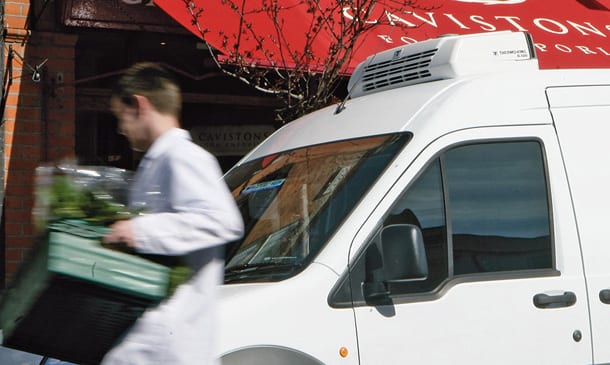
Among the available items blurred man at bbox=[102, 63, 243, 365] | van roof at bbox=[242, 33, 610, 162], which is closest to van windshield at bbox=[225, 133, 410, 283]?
van roof at bbox=[242, 33, 610, 162]

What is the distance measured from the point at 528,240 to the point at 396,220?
699 mm

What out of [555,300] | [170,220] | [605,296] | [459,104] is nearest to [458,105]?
[459,104]

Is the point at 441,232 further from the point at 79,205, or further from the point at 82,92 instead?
the point at 82,92

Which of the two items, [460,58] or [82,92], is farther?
[82,92]

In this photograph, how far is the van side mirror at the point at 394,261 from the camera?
394cm

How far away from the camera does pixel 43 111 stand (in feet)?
30.7

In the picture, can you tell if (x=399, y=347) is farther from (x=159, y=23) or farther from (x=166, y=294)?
(x=159, y=23)

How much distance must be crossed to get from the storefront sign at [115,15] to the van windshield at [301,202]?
5.12 m

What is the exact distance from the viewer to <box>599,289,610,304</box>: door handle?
14.6 ft

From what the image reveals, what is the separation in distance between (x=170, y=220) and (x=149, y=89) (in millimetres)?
480

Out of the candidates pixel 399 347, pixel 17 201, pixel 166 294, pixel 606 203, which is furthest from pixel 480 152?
pixel 17 201

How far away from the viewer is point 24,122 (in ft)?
30.2

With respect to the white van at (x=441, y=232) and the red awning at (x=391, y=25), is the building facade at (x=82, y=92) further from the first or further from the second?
the white van at (x=441, y=232)

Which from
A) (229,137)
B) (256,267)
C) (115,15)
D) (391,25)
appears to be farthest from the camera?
(229,137)
